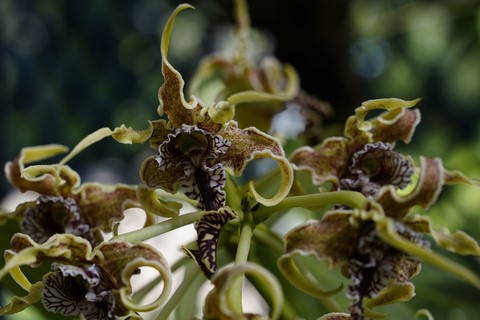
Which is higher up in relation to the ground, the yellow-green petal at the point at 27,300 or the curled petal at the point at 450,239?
the curled petal at the point at 450,239

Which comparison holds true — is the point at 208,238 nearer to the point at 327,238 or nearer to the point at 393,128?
the point at 327,238

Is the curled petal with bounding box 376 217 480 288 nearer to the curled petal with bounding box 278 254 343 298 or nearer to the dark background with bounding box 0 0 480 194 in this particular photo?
the curled petal with bounding box 278 254 343 298

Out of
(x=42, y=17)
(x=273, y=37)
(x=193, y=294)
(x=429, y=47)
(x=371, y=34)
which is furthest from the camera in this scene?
(x=42, y=17)

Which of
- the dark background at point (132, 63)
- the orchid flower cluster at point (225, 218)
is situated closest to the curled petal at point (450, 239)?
the orchid flower cluster at point (225, 218)

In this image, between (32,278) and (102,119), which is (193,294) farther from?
(102,119)

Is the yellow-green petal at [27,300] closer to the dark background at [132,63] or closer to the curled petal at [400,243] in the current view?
the curled petal at [400,243]

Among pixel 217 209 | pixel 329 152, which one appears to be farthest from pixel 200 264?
pixel 329 152
